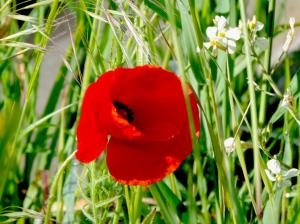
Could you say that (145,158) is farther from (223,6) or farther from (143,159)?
(223,6)

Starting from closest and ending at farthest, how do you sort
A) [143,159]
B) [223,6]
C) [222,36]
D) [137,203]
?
[143,159] < [137,203] < [222,36] < [223,6]

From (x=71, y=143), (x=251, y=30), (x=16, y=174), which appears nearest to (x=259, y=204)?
(x=251, y=30)

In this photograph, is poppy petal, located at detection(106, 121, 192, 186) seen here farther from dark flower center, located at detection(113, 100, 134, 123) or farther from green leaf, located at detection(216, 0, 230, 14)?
green leaf, located at detection(216, 0, 230, 14)

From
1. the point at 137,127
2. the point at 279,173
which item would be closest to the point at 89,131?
A: the point at 137,127

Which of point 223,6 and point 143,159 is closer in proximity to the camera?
point 143,159

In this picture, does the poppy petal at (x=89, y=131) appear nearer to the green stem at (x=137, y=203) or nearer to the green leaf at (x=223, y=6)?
the green stem at (x=137, y=203)

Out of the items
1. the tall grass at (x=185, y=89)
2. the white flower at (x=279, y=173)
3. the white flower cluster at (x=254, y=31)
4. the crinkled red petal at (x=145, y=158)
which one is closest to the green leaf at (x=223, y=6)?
the tall grass at (x=185, y=89)

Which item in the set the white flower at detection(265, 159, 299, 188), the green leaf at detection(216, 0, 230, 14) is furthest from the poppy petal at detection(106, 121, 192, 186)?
the green leaf at detection(216, 0, 230, 14)
